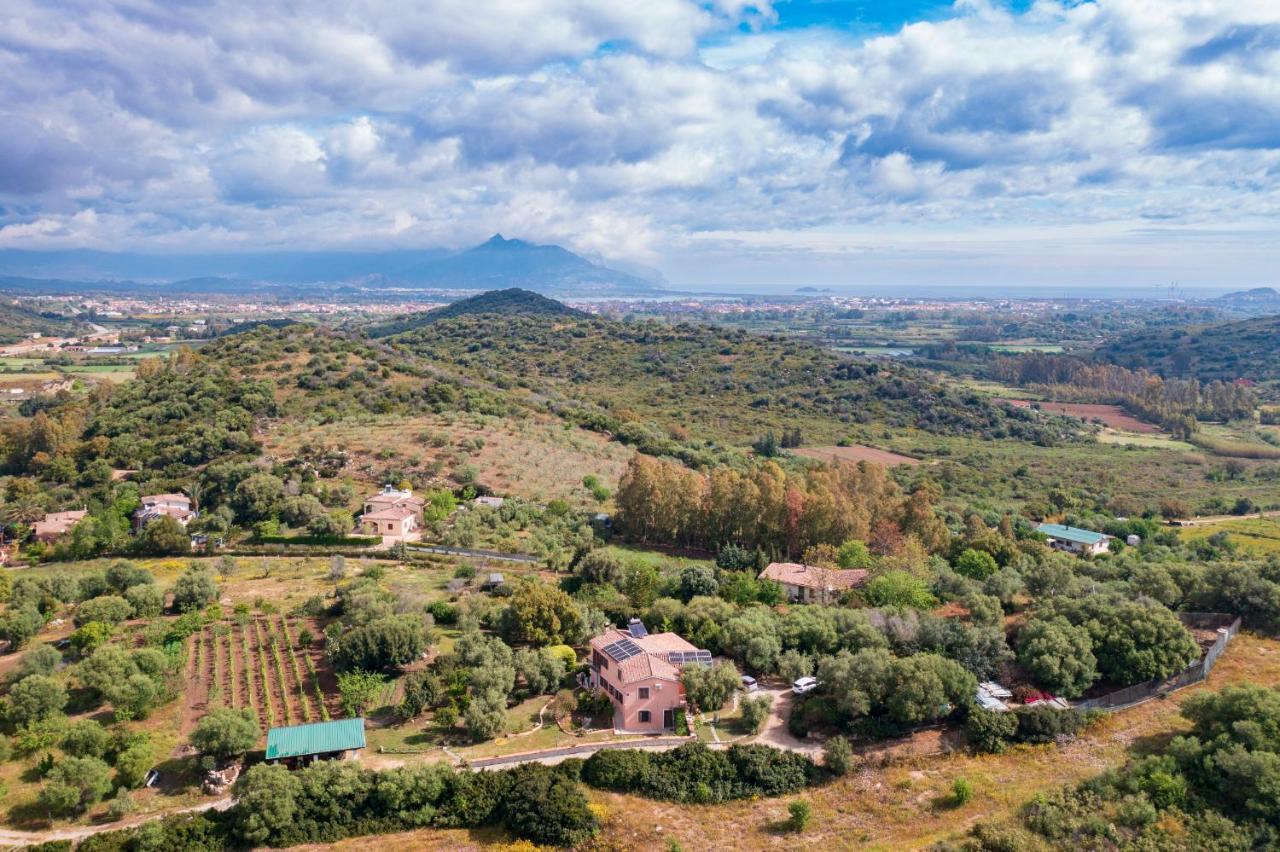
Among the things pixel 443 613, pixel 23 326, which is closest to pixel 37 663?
pixel 443 613

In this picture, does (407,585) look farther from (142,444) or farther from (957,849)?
(142,444)

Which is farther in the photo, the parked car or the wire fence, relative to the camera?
the parked car

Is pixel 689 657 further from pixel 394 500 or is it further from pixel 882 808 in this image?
pixel 394 500

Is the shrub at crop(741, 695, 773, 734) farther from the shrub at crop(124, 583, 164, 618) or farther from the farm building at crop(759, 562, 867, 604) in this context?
the shrub at crop(124, 583, 164, 618)

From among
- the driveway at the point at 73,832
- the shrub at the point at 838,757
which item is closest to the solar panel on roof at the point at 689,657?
the shrub at the point at 838,757

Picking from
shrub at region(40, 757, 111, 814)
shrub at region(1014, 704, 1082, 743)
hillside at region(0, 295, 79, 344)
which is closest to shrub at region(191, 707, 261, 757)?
shrub at region(40, 757, 111, 814)

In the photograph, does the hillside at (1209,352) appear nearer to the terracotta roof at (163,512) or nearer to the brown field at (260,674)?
the terracotta roof at (163,512)

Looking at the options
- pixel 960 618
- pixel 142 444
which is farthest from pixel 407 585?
pixel 142 444
